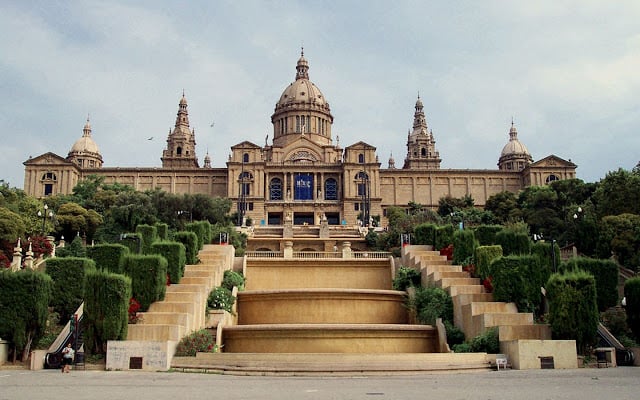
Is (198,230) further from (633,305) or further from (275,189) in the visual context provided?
(275,189)

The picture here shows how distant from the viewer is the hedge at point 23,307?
21906 mm

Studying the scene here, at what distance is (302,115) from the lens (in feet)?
362

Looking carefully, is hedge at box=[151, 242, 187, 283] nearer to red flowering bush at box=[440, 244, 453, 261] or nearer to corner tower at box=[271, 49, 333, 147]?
red flowering bush at box=[440, 244, 453, 261]

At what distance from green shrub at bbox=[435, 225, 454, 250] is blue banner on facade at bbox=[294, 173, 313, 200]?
59.4 meters

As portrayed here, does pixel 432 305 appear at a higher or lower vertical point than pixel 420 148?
lower

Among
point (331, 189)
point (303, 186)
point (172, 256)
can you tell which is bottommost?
point (172, 256)

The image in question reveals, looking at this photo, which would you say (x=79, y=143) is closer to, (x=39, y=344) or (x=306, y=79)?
(x=306, y=79)

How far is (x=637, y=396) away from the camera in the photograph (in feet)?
45.5

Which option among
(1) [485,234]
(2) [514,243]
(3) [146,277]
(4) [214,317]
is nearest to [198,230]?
→ (4) [214,317]

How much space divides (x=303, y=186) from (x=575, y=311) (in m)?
73.9

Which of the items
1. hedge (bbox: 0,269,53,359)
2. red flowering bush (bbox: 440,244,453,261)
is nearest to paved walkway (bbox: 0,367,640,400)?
hedge (bbox: 0,269,53,359)

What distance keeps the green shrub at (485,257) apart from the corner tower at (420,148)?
8218 cm

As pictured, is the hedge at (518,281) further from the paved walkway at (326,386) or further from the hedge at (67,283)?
the hedge at (67,283)

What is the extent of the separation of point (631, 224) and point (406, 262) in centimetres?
1722
